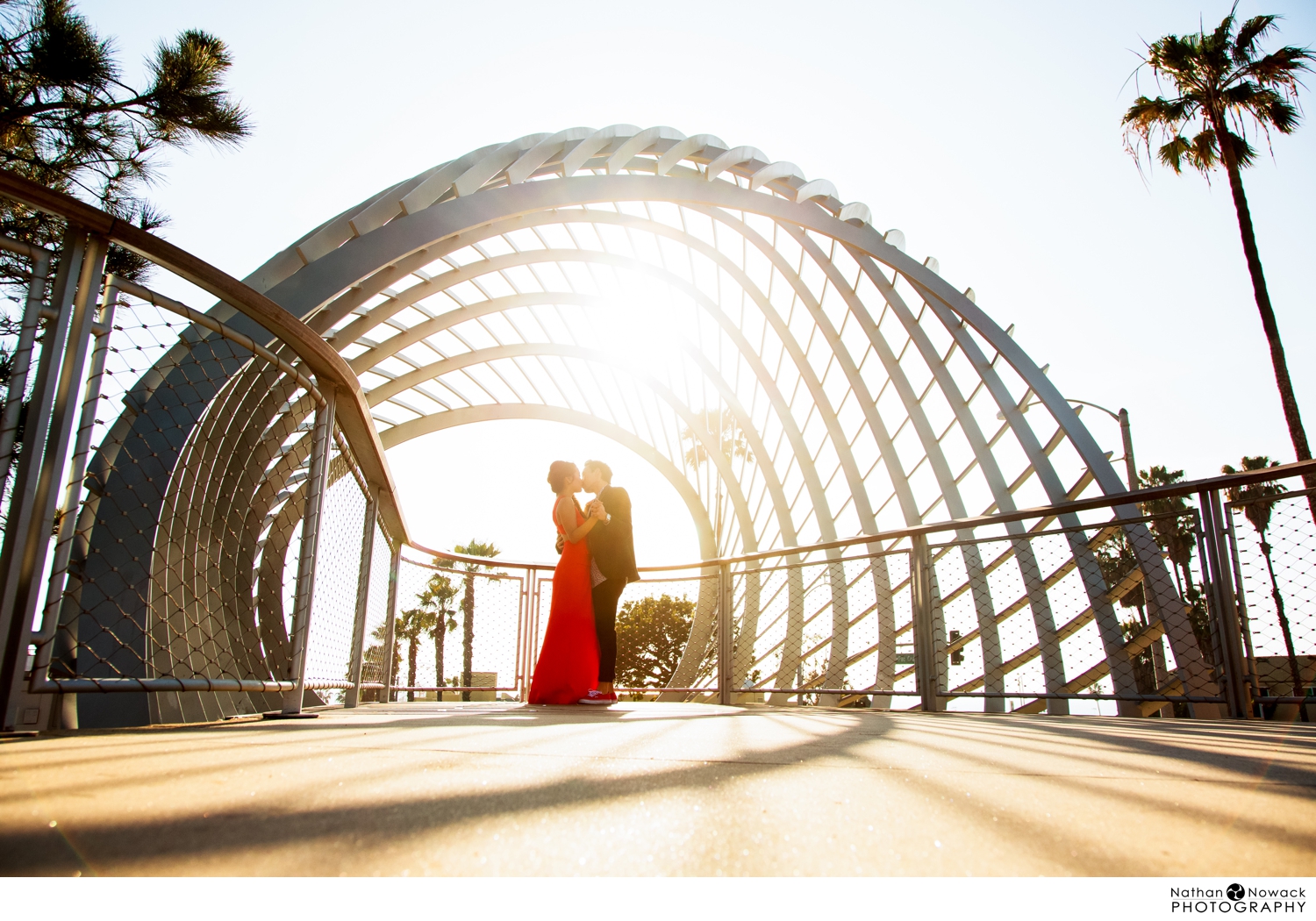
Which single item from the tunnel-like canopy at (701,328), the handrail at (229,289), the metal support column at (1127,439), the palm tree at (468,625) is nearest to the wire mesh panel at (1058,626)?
the tunnel-like canopy at (701,328)

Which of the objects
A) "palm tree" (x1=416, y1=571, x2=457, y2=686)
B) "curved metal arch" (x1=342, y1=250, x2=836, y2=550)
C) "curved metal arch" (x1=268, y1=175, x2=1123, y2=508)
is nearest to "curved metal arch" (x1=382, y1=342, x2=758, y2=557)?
"curved metal arch" (x1=342, y1=250, x2=836, y2=550)

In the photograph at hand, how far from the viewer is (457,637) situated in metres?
9.16

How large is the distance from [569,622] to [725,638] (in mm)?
2367

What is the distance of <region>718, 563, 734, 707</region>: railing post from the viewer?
733cm

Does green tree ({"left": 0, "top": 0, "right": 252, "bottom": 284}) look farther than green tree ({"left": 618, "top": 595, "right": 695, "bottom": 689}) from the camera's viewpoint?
No

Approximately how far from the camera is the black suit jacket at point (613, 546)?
5730 mm

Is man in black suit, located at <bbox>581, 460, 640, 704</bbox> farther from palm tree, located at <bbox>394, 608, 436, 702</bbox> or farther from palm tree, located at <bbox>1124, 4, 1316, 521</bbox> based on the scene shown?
palm tree, located at <bbox>1124, 4, 1316, 521</bbox>

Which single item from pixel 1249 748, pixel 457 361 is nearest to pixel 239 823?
pixel 1249 748

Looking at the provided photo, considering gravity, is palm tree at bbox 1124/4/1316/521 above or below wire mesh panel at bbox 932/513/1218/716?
above

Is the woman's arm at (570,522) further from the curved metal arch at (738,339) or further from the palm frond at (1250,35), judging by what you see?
the palm frond at (1250,35)

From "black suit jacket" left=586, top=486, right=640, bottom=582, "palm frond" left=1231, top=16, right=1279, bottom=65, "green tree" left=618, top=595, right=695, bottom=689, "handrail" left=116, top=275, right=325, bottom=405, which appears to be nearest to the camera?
"handrail" left=116, top=275, right=325, bottom=405

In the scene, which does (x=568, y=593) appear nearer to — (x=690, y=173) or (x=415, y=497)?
(x=690, y=173)

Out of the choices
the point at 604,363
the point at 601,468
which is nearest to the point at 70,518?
the point at 601,468

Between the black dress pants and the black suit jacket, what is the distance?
3.7 inches
